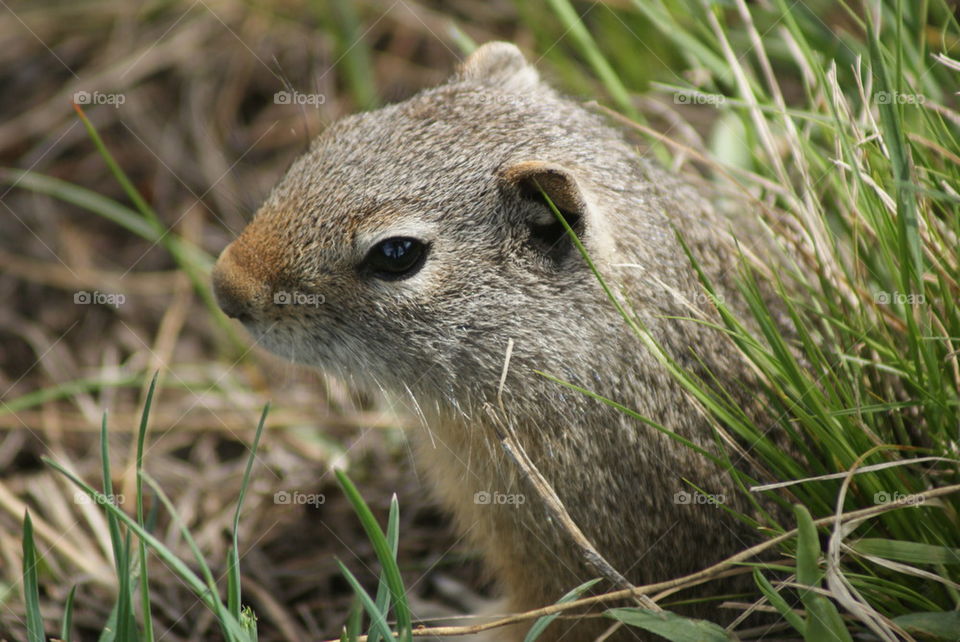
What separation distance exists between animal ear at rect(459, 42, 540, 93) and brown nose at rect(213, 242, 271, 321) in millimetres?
1094

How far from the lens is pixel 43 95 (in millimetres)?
5238

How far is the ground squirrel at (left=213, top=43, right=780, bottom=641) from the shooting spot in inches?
108

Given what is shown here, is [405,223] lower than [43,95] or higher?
lower

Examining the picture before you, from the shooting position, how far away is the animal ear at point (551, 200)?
8.55 feet

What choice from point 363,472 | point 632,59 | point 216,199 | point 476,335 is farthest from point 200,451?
point 632,59

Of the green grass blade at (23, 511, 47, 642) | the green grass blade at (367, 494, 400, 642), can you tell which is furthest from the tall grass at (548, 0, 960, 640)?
the green grass blade at (23, 511, 47, 642)

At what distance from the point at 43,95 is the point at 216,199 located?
3.86 feet

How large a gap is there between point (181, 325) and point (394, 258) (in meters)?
2.25

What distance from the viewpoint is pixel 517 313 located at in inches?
110

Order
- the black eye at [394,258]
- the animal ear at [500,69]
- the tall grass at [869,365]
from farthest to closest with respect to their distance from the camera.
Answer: the animal ear at [500,69], the black eye at [394,258], the tall grass at [869,365]

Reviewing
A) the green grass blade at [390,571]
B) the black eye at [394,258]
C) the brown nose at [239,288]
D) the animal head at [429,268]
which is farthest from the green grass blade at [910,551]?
the brown nose at [239,288]

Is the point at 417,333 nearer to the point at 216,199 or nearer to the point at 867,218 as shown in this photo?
the point at 867,218

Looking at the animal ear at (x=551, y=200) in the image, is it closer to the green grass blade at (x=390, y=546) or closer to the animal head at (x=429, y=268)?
the animal head at (x=429, y=268)

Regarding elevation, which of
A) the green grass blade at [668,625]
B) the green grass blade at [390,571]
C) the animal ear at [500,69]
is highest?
the animal ear at [500,69]
